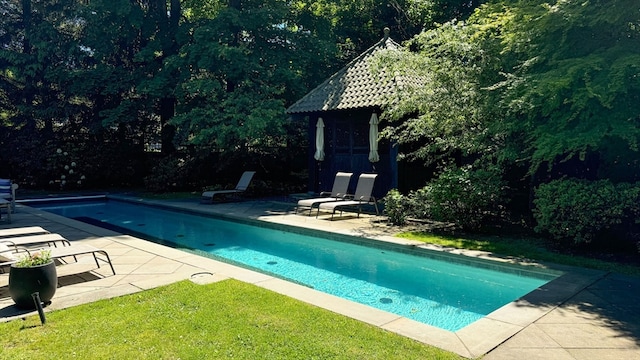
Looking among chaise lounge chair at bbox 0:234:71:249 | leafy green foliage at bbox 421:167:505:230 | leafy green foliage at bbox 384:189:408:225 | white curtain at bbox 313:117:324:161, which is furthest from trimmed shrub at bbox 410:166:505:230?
chaise lounge chair at bbox 0:234:71:249

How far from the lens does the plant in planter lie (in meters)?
4.41

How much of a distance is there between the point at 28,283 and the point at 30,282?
2cm

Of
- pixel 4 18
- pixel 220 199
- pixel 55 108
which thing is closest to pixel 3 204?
pixel 220 199

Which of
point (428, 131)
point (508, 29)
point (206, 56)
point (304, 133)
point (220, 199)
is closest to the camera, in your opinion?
point (508, 29)

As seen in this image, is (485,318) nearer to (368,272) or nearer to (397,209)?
(368,272)

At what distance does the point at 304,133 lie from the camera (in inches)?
741

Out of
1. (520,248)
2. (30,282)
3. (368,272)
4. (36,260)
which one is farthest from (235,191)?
(30,282)

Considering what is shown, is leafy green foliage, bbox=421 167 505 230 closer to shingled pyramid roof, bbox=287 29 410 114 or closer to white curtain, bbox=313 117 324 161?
shingled pyramid roof, bbox=287 29 410 114

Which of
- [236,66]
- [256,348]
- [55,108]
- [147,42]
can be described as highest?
[147,42]

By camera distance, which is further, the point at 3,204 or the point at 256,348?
the point at 3,204

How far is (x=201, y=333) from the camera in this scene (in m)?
3.87

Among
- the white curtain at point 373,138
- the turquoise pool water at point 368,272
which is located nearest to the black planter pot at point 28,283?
the turquoise pool water at point 368,272

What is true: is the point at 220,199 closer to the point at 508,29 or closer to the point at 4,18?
the point at 508,29

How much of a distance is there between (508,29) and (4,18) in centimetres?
2317
